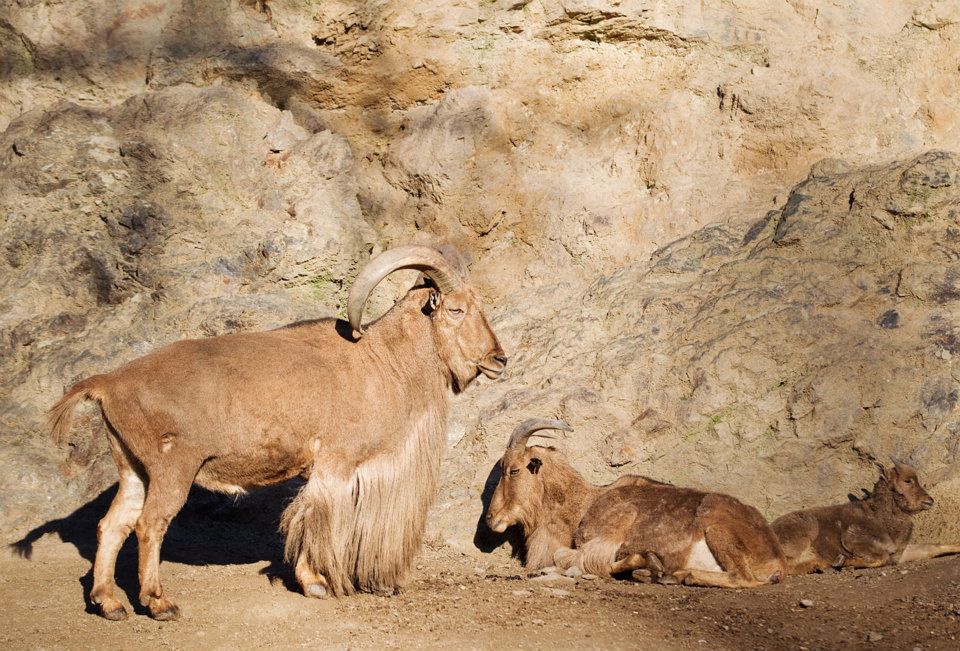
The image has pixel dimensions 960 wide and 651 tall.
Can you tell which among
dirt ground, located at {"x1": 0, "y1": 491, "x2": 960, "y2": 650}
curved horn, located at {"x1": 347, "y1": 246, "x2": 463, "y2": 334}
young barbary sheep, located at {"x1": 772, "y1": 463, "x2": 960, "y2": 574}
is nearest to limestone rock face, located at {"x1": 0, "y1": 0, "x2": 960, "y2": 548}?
young barbary sheep, located at {"x1": 772, "y1": 463, "x2": 960, "y2": 574}

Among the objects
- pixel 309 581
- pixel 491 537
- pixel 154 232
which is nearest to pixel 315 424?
pixel 309 581

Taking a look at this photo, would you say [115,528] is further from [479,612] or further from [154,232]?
[154,232]

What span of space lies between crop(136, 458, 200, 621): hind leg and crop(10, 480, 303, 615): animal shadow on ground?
1.51 meters

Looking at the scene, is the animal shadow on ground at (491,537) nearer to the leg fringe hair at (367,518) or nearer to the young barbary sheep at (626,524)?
the young barbary sheep at (626,524)

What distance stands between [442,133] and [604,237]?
224cm

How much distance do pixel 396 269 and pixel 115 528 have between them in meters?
2.71

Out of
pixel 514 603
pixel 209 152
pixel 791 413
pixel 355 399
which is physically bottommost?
pixel 514 603

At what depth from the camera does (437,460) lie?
817 cm

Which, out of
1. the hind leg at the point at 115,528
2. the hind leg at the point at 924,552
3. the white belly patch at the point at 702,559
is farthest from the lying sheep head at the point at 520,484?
the hind leg at the point at 115,528

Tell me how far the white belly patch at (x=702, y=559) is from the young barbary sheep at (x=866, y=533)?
60 centimetres

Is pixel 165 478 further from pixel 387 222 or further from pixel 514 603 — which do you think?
pixel 387 222

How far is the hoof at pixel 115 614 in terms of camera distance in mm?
6859

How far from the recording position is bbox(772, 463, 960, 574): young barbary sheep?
8320 mm

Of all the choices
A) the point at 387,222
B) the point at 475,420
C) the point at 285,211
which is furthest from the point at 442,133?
the point at 475,420
